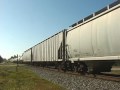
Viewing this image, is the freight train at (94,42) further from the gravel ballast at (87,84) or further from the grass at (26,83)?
the grass at (26,83)

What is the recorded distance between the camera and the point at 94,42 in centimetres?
1574

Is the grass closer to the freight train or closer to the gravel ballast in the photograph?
the gravel ballast

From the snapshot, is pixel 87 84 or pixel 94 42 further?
pixel 94 42

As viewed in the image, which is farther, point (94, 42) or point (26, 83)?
point (94, 42)

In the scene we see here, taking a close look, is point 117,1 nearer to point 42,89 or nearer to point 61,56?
point 42,89

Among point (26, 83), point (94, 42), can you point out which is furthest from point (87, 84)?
point (26, 83)

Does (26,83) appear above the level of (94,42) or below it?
below

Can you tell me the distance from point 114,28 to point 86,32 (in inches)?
160

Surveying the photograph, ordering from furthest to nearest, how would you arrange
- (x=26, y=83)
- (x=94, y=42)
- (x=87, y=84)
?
(x=94, y=42), (x=26, y=83), (x=87, y=84)

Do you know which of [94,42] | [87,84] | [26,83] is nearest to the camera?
[87,84]

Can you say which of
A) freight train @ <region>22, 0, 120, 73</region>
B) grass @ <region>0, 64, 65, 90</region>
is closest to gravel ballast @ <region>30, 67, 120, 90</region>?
grass @ <region>0, 64, 65, 90</region>

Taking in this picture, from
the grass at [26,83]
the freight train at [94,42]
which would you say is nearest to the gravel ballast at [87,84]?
the grass at [26,83]

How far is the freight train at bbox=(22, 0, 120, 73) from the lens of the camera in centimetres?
1332

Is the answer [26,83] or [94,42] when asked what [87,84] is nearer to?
[94,42]
